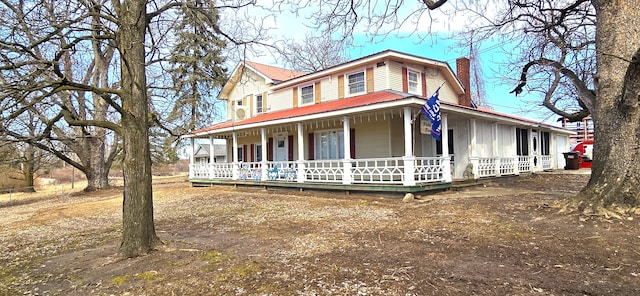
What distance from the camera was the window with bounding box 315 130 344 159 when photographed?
52.0 ft

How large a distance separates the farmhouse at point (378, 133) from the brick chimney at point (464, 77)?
49mm

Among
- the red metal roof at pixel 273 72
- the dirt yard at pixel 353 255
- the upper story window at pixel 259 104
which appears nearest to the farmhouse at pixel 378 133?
the upper story window at pixel 259 104

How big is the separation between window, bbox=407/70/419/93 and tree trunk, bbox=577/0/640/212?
8.14m

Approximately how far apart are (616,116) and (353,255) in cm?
608

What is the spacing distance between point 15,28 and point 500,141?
1738 centimetres

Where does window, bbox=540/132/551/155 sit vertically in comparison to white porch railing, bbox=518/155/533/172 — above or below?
above

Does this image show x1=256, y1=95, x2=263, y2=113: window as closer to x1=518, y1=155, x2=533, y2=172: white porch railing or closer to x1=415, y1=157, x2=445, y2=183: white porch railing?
x1=415, y1=157, x2=445, y2=183: white porch railing

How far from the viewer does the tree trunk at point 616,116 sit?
21.7ft

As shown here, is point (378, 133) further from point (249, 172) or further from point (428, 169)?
point (249, 172)

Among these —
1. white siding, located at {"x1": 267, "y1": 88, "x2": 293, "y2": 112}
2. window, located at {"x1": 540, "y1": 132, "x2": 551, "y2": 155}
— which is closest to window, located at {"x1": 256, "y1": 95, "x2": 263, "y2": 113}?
white siding, located at {"x1": 267, "y1": 88, "x2": 293, "y2": 112}

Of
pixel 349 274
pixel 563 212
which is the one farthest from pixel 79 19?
pixel 563 212

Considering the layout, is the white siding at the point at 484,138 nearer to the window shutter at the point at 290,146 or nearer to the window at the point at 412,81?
the window at the point at 412,81

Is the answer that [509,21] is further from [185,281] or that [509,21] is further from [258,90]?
[258,90]

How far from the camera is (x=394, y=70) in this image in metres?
14.6
